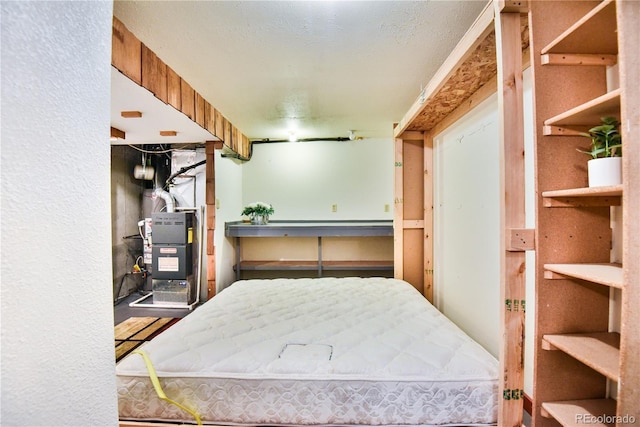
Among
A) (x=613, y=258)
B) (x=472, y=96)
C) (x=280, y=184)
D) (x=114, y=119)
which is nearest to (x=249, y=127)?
(x=280, y=184)

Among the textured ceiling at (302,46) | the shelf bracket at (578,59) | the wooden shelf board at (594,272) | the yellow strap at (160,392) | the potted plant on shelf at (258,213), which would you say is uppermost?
the textured ceiling at (302,46)

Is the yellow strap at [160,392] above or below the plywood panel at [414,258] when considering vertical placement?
below

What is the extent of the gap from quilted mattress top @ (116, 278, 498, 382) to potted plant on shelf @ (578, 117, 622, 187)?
882 mm

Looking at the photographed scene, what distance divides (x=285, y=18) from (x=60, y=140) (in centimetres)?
132

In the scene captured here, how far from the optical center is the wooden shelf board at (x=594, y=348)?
2.62ft

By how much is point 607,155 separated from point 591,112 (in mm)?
154

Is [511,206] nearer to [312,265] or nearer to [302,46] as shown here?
[302,46]

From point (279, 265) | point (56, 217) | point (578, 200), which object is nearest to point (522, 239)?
point (578, 200)

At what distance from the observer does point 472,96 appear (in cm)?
191

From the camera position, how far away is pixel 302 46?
65.6 inches

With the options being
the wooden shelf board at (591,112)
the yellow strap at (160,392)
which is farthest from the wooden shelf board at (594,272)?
the yellow strap at (160,392)

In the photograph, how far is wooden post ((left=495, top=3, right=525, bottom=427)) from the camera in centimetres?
106

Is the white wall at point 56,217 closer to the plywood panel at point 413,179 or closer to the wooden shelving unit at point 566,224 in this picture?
the wooden shelving unit at point 566,224

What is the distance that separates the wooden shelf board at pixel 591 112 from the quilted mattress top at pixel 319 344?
1062mm
